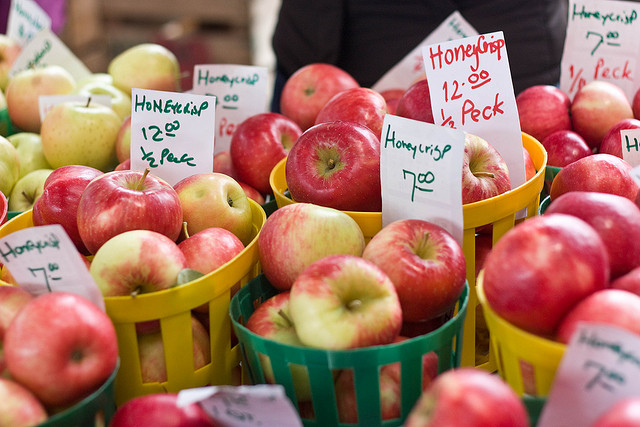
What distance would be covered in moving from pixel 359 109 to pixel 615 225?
0.64 m

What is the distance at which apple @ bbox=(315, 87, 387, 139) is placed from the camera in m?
1.39

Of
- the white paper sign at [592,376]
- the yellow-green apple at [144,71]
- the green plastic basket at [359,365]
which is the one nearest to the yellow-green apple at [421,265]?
the green plastic basket at [359,365]

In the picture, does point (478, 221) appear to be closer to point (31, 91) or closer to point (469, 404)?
point (469, 404)

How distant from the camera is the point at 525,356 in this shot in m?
0.79

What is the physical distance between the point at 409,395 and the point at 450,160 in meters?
0.38

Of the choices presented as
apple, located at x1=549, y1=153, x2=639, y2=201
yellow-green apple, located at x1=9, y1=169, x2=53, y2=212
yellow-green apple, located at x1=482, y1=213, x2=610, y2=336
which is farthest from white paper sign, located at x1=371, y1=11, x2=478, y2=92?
yellow-green apple, located at x1=482, y1=213, x2=610, y2=336

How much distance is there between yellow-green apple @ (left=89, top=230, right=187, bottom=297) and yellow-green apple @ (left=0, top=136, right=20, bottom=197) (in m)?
0.70

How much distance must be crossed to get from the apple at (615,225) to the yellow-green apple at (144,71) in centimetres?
147

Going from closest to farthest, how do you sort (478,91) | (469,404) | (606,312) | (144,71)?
(469,404), (606,312), (478,91), (144,71)

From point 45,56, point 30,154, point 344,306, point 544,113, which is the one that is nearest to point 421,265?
point 344,306

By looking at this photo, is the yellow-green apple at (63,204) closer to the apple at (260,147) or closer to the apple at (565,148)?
the apple at (260,147)

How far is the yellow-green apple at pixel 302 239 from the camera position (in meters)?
1.06

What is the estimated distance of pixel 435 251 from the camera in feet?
3.30

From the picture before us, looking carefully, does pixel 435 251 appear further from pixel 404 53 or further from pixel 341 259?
pixel 404 53
